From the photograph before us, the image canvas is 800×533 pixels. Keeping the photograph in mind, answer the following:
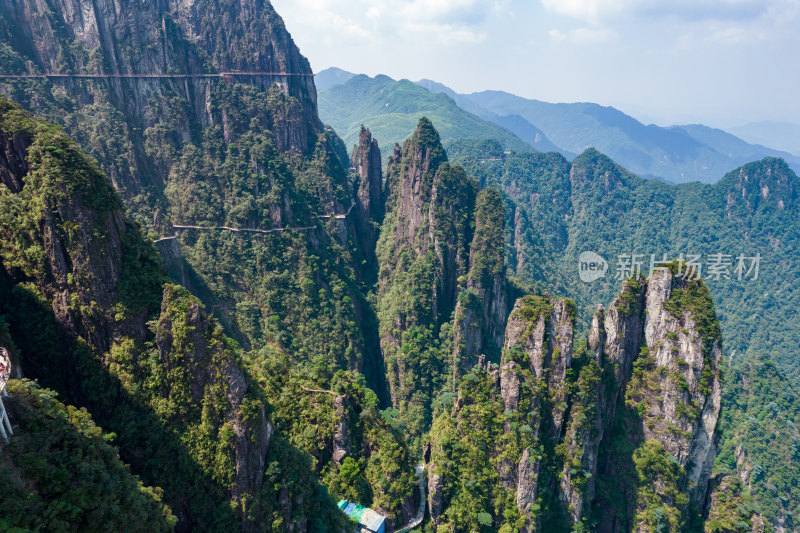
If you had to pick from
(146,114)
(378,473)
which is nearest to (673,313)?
(378,473)

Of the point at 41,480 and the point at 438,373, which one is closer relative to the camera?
the point at 41,480

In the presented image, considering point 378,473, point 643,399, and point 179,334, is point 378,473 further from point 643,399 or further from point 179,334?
point 643,399

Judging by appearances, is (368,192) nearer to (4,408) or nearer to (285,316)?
(285,316)

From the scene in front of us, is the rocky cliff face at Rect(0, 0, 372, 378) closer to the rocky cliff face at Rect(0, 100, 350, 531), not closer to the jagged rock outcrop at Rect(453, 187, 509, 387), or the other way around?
the jagged rock outcrop at Rect(453, 187, 509, 387)

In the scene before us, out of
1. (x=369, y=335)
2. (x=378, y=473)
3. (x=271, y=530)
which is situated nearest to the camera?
(x=271, y=530)

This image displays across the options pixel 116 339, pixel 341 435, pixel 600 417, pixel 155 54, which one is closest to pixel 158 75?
pixel 155 54

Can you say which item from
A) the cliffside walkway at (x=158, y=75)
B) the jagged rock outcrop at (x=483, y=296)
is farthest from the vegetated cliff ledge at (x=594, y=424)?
the cliffside walkway at (x=158, y=75)

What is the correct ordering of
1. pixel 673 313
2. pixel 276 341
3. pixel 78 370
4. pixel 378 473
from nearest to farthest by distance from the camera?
1. pixel 78 370
2. pixel 378 473
3. pixel 673 313
4. pixel 276 341
